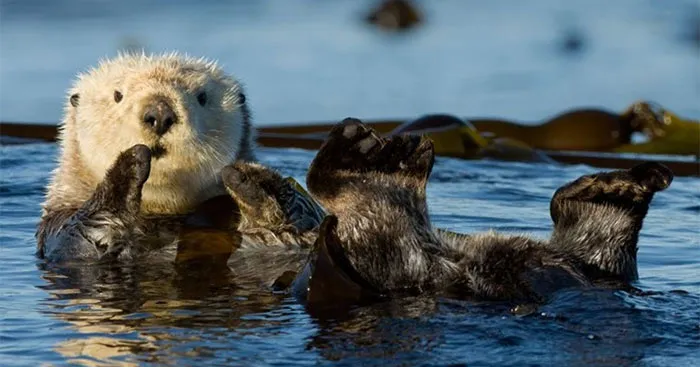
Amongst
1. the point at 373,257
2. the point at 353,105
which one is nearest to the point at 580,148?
the point at 353,105

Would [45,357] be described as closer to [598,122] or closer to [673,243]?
[673,243]

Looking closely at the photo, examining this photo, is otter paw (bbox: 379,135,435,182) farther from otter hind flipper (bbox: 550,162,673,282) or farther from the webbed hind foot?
otter hind flipper (bbox: 550,162,673,282)

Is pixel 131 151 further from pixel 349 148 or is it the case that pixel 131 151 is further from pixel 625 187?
pixel 625 187

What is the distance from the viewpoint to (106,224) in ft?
17.7

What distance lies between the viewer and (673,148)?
9.11 m

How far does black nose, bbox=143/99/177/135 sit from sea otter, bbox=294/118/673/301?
726 millimetres

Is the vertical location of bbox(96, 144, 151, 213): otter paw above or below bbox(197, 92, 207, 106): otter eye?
below

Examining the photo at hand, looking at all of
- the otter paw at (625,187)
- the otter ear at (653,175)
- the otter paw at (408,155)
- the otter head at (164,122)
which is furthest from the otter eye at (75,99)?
the otter ear at (653,175)

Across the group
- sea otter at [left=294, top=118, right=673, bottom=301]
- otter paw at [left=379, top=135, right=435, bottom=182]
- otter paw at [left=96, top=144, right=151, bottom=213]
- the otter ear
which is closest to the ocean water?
sea otter at [left=294, top=118, right=673, bottom=301]

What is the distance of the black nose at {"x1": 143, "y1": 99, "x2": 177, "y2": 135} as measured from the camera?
5.28m

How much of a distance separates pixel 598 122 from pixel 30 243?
4.62 metres

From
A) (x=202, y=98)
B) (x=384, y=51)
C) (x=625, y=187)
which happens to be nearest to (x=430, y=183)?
(x=202, y=98)

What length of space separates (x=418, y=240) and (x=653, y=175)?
2.69ft

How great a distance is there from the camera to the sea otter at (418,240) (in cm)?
469
